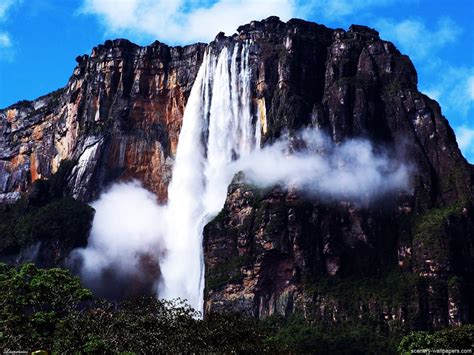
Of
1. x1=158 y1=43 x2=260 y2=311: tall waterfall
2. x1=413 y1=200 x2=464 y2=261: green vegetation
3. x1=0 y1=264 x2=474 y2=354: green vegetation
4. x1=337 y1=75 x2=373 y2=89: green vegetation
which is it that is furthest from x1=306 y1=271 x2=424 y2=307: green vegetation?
x1=337 y1=75 x2=373 y2=89: green vegetation

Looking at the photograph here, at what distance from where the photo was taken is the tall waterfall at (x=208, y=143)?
97.4 m

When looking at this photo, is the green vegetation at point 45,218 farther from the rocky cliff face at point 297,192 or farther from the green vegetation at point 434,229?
the green vegetation at point 434,229

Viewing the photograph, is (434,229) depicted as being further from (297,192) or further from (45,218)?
(45,218)

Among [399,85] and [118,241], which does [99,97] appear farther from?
[399,85]

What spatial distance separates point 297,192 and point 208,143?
1660 centimetres

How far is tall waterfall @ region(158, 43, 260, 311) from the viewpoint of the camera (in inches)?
3836

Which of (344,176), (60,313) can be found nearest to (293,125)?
(344,176)

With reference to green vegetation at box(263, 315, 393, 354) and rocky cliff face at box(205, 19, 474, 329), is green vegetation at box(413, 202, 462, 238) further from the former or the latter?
green vegetation at box(263, 315, 393, 354)

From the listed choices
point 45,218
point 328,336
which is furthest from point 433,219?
point 45,218

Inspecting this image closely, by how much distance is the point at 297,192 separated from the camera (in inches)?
3509

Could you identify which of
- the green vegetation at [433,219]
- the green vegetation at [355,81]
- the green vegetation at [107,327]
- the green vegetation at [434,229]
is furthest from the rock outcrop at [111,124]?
the green vegetation at [107,327]

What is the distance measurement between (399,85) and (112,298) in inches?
1705

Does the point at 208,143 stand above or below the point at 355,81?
below

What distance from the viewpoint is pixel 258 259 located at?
85625mm
